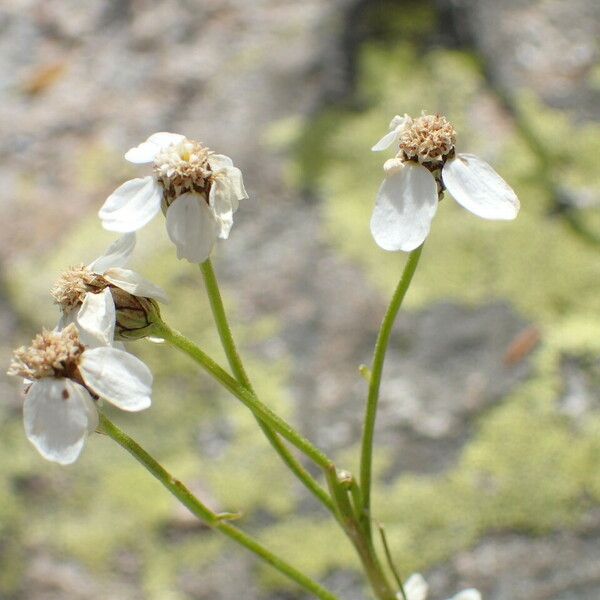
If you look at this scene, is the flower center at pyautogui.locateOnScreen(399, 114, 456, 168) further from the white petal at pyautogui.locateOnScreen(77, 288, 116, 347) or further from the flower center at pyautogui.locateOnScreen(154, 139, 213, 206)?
the white petal at pyautogui.locateOnScreen(77, 288, 116, 347)

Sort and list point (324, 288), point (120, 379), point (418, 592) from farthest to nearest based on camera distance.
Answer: point (324, 288)
point (418, 592)
point (120, 379)

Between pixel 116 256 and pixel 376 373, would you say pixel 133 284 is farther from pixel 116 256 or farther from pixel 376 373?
pixel 376 373

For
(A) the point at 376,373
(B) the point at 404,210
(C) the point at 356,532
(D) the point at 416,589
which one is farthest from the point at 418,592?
(B) the point at 404,210

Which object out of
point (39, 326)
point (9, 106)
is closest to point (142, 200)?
point (39, 326)

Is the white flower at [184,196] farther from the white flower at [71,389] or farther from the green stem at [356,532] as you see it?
the green stem at [356,532]

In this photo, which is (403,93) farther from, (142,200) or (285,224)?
(142,200)

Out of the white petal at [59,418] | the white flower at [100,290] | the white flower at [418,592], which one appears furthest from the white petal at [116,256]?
the white flower at [418,592]
